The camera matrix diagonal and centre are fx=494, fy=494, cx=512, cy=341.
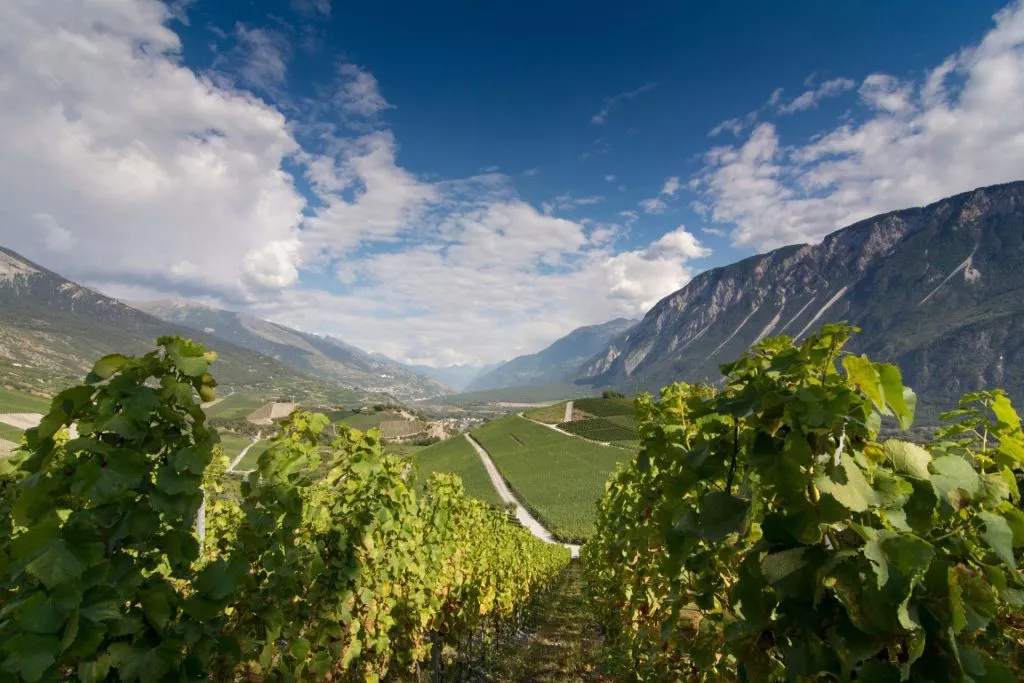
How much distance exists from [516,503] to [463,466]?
22957mm

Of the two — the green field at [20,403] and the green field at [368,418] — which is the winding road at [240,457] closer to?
the green field at [368,418]

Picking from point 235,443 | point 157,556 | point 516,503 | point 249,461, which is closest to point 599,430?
point 516,503

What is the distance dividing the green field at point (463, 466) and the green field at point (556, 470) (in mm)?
3335

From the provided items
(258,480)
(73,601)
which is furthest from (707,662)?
(258,480)

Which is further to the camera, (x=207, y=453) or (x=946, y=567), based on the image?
(x=207, y=453)

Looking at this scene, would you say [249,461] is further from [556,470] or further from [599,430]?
[599,430]

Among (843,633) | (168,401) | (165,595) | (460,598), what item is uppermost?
(168,401)

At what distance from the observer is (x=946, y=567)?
68.0 inches

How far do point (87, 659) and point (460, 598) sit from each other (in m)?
7.86

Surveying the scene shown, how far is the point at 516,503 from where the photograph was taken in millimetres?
56000

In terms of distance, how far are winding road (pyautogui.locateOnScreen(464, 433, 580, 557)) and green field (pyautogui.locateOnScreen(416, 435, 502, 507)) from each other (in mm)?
953

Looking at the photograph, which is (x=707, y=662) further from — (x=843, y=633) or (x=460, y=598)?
(x=460, y=598)

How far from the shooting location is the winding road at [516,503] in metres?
42.2

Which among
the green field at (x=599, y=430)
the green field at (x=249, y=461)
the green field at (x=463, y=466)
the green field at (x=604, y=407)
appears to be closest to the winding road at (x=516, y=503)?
the green field at (x=463, y=466)
